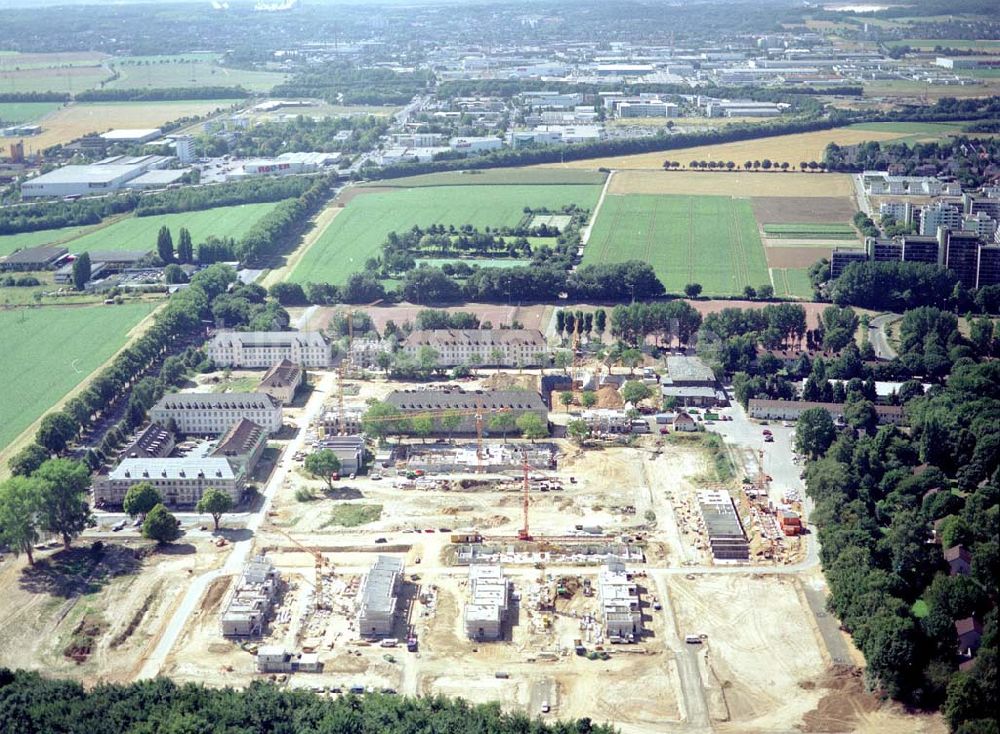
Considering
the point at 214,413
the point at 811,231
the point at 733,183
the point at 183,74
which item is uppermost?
the point at 183,74

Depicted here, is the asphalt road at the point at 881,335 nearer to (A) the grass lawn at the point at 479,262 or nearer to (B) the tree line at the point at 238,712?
(A) the grass lawn at the point at 479,262

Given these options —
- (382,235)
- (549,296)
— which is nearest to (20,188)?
(382,235)

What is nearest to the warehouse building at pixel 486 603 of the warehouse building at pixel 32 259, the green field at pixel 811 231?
the warehouse building at pixel 32 259

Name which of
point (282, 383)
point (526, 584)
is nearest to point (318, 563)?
point (526, 584)

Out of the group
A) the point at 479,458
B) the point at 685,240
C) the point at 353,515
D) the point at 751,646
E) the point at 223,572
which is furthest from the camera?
the point at 685,240

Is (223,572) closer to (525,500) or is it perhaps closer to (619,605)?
(525,500)

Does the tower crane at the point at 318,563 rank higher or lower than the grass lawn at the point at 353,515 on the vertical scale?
lower

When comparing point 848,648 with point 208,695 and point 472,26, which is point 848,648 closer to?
point 208,695
